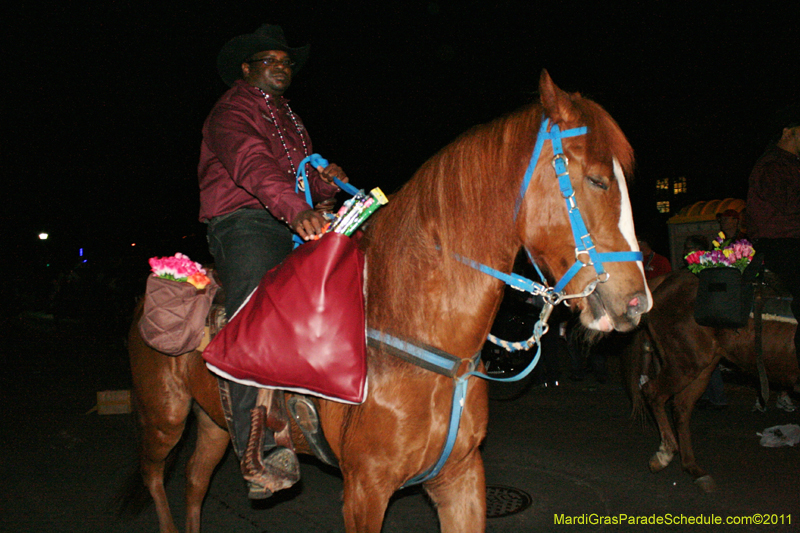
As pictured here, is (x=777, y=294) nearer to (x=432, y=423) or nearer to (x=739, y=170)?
(x=432, y=423)

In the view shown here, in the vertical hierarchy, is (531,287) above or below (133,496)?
above

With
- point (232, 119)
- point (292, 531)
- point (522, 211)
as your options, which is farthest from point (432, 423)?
point (292, 531)

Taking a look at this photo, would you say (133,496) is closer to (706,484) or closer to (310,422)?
(310,422)

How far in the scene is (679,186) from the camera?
147 feet

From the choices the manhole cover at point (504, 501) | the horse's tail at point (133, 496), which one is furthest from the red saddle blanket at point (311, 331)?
the manhole cover at point (504, 501)

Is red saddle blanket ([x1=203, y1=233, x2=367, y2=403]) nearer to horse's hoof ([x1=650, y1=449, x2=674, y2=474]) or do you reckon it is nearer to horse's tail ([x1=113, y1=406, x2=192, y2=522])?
horse's tail ([x1=113, y1=406, x2=192, y2=522])

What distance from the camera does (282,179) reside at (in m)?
2.54

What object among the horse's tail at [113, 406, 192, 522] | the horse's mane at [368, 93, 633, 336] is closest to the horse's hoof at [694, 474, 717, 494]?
the horse's mane at [368, 93, 633, 336]

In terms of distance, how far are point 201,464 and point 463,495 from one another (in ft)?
7.25

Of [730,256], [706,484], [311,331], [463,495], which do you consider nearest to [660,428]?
[706,484]

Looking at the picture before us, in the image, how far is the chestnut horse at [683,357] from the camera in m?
5.07

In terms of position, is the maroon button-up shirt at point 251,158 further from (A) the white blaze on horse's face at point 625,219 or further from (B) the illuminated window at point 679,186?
(B) the illuminated window at point 679,186

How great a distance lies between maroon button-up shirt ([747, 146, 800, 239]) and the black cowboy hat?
420cm

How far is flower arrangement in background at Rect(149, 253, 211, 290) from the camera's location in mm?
3357
